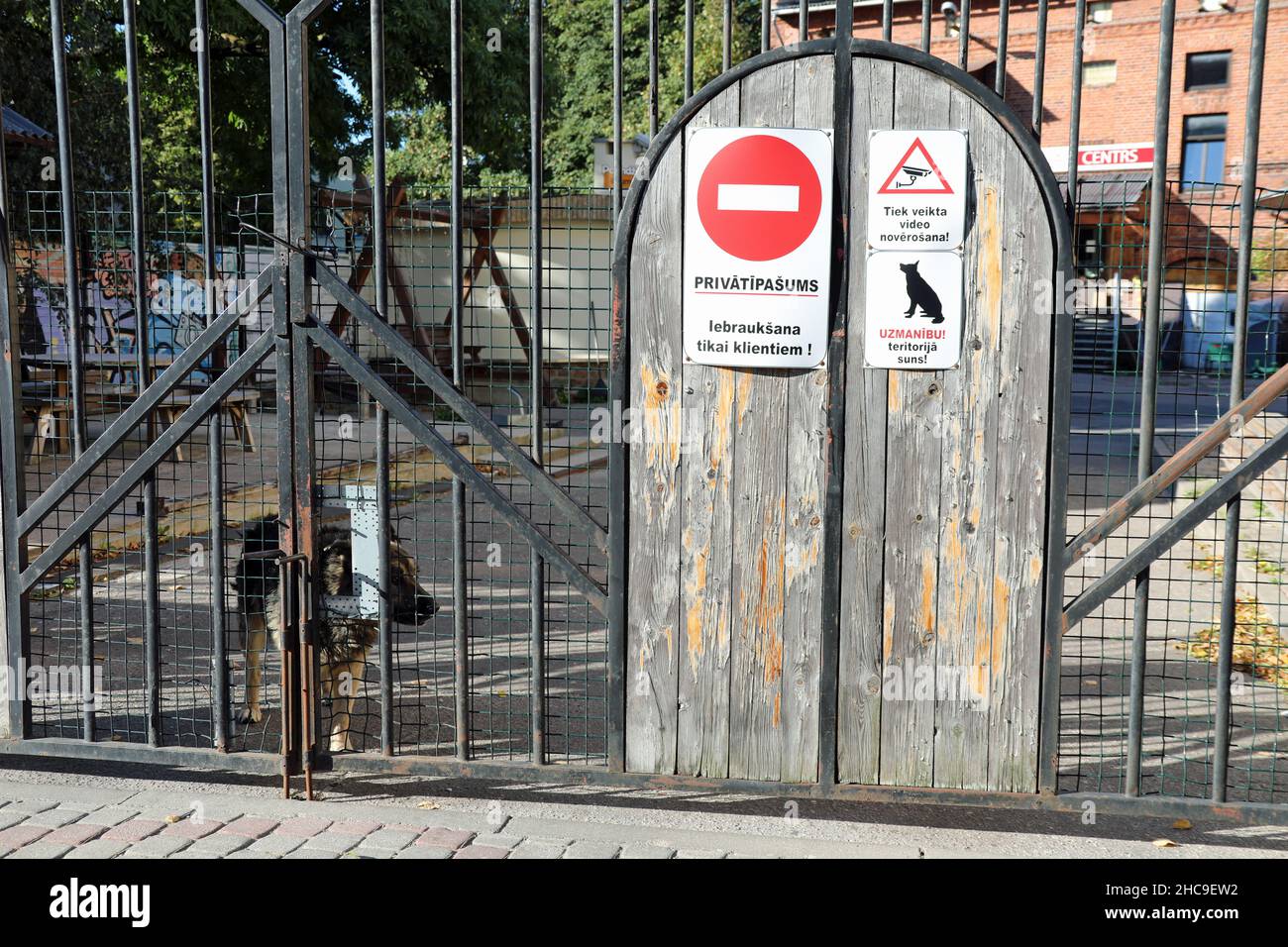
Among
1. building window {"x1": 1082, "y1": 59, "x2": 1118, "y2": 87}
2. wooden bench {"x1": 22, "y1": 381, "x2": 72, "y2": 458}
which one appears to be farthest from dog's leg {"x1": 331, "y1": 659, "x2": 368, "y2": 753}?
building window {"x1": 1082, "y1": 59, "x2": 1118, "y2": 87}

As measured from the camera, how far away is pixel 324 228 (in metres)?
4.81

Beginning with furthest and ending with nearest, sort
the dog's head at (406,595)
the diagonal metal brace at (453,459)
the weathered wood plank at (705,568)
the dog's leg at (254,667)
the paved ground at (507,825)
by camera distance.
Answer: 1. the dog's leg at (254,667)
2. the dog's head at (406,595)
3. the diagonal metal brace at (453,459)
4. the weathered wood plank at (705,568)
5. the paved ground at (507,825)

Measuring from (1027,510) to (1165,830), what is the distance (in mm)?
1499

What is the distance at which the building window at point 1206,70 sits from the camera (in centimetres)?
3331

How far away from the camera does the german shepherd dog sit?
4.93m

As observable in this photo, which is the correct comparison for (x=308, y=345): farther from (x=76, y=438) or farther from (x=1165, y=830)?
(x=1165, y=830)

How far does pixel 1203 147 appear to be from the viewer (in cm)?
3466

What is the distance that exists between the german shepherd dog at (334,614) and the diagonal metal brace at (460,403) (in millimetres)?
720

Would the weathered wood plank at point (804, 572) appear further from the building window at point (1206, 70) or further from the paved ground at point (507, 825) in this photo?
the building window at point (1206, 70)

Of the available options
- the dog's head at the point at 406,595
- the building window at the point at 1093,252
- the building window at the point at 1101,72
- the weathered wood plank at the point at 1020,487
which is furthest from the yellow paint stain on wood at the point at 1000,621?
the building window at the point at 1101,72

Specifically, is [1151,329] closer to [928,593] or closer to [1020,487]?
[1020,487]
